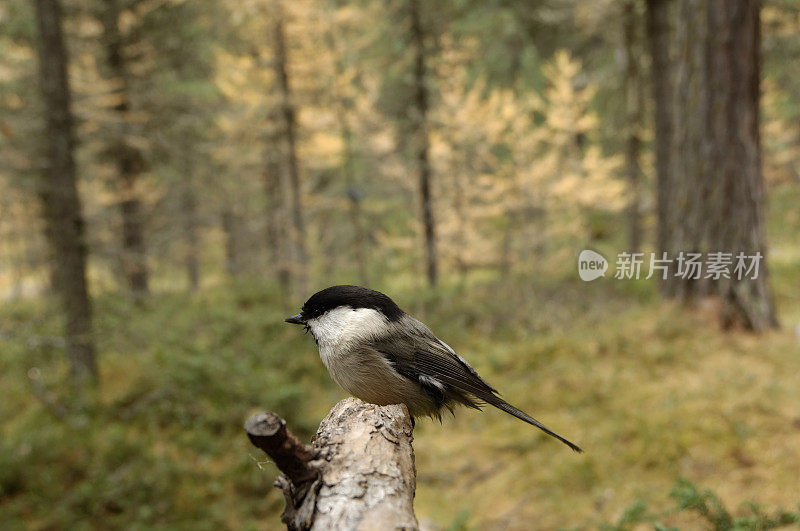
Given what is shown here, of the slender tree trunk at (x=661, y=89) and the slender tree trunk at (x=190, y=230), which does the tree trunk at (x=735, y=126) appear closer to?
the slender tree trunk at (x=661, y=89)

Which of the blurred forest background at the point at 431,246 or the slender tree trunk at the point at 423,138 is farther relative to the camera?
the slender tree trunk at the point at 423,138

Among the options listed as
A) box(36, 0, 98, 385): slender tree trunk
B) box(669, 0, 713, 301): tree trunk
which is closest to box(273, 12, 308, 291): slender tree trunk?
box(36, 0, 98, 385): slender tree trunk

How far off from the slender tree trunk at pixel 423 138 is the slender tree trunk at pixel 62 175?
5.41m

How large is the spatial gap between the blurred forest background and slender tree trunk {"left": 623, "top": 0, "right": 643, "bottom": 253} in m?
0.07

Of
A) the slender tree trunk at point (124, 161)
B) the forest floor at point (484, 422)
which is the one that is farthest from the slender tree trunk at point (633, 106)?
the slender tree trunk at point (124, 161)

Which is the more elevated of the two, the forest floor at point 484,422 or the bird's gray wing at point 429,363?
the bird's gray wing at point 429,363

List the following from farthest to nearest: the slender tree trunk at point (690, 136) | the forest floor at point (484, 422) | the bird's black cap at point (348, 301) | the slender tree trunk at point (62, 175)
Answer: the slender tree trunk at point (62, 175) → the slender tree trunk at point (690, 136) → the forest floor at point (484, 422) → the bird's black cap at point (348, 301)

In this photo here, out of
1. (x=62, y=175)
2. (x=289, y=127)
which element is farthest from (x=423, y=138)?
(x=62, y=175)

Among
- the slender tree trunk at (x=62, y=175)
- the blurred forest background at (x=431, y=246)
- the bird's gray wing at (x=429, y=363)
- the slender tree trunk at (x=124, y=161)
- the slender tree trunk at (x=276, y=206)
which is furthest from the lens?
the slender tree trunk at (x=124, y=161)

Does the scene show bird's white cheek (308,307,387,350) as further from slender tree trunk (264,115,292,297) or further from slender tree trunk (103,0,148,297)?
slender tree trunk (103,0,148,297)

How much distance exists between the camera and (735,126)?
17.3ft

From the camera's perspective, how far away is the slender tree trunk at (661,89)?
28.7ft

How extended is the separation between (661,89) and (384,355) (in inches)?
363

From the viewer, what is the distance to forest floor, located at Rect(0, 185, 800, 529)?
166 inches
